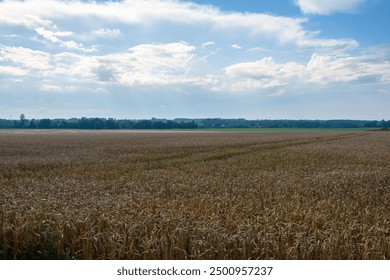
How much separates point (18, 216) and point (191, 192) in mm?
6534

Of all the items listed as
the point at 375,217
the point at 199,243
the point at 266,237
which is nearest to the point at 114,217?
the point at 199,243

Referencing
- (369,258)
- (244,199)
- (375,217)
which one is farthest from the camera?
(244,199)

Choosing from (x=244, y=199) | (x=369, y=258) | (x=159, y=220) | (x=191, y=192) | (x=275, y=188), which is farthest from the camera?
(x=275, y=188)

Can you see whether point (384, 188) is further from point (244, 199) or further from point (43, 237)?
point (43, 237)

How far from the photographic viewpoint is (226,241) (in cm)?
697

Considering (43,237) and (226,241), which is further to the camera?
(43,237)

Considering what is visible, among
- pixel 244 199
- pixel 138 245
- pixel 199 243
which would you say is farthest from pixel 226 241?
pixel 244 199

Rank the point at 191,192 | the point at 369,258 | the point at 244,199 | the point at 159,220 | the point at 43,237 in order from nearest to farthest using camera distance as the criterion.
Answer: the point at 369,258 < the point at 43,237 < the point at 159,220 < the point at 244,199 < the point at 191,192

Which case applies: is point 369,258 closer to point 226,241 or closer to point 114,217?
point 226,241

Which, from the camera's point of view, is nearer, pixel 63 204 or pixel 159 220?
pixel 159 220

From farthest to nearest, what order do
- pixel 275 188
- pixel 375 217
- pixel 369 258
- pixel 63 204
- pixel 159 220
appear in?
pixel 275 188 < pixel 63 204 < pixel 375 217 < pixel 159 220 < pixel 369 258

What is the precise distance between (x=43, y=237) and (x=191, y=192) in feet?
21.6

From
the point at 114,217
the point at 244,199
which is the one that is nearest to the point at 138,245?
the point at 114,217

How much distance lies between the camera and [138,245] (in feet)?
23.6
